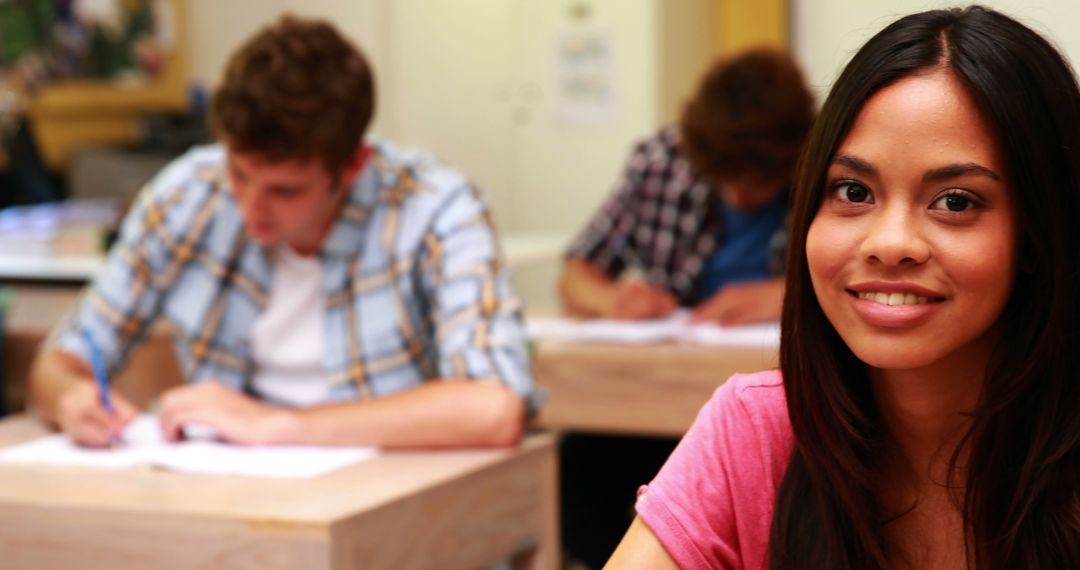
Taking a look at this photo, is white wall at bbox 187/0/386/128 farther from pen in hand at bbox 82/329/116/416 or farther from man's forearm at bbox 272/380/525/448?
man's forearm at bbox 272/380/525/448

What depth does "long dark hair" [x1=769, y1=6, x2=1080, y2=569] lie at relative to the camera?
3.42 feet

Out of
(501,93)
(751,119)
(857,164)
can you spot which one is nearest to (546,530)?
(857,164)

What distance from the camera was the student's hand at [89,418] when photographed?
203 centimetres

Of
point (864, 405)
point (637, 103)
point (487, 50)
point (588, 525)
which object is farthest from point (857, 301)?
point (487, 50)

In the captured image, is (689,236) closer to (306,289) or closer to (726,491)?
(306,289)

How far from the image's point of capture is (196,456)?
1.90 m

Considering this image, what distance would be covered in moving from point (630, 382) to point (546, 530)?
31.9 inches

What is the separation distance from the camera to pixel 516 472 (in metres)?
1.92

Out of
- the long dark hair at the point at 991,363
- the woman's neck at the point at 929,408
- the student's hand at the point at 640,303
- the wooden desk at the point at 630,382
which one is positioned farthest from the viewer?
the student's hand at the point at 640,303

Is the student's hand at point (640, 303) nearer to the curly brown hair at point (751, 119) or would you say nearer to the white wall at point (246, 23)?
the curly brown hair at point (751, 119)

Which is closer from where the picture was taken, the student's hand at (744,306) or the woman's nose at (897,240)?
the woman's nose at (897,240)

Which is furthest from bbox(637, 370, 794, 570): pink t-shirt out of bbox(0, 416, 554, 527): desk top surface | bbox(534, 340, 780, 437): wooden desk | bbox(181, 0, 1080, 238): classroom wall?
bbox(181, 0, 1080, 238): classroom wall

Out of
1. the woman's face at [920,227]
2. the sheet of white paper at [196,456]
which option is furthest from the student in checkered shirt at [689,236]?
the woman's face at [920,227]

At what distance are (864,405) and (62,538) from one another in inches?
38.4
